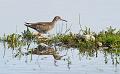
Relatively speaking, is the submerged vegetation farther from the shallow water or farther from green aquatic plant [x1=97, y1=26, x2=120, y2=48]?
the shallow water

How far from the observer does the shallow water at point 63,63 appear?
13086 millimetres

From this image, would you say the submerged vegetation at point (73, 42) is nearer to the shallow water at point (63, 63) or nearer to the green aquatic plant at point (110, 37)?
the green aquatic plant at point (110, 37)

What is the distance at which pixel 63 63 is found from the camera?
14672mm

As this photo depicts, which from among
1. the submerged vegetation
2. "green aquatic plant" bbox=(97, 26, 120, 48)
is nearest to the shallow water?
the submerged vegetation

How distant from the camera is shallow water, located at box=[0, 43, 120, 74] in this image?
13086 mm

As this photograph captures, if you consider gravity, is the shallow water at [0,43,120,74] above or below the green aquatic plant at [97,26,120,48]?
below

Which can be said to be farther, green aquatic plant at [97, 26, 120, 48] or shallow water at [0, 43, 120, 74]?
green aquatic plant at [97, 26, 120, 48]

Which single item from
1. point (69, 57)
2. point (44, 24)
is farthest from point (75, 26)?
point (69, 57)

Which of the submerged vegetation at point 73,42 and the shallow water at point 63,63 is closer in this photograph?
the shallow water at point 63,63

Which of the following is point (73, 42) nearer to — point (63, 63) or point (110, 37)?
point (110, 37)

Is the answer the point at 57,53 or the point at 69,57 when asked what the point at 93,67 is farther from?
the point at 57,53

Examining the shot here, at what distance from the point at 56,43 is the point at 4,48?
215cm

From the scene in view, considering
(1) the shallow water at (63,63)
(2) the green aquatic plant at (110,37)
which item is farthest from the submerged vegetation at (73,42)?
(1) the shallow water at (63,63)

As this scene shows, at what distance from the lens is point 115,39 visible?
19125 mm
